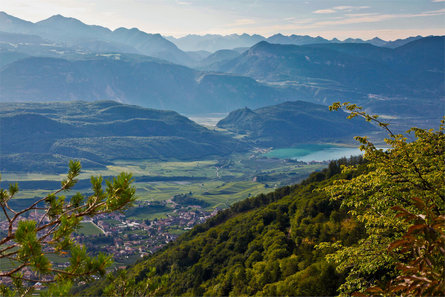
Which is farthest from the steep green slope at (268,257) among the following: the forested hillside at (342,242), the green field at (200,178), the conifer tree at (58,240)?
the green field at (200,178)

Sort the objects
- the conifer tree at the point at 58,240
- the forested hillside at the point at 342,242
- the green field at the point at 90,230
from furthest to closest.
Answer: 1. the green field at the point at 90,230
2. the forested hillside at the point at 342,242
3. the conifer tree at the point at 58,240

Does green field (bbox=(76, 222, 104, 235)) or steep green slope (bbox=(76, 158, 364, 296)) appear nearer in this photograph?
steep green slope (bbox=(76, 158, 364, 296))

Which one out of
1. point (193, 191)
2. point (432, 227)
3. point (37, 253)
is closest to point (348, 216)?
point (432, 227)

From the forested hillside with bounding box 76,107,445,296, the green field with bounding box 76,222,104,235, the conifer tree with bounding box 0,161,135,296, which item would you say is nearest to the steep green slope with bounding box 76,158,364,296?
the forested hillside with bounding box 76,107,445,296

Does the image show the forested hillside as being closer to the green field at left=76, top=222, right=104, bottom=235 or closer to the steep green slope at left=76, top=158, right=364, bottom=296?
the steep green slope at left=76, top=158, right=364, bottom=296

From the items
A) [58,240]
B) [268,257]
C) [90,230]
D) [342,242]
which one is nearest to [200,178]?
[90,230]

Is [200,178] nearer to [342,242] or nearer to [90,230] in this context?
[90,230]

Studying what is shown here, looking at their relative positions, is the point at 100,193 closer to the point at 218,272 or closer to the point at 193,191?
the point at 218,272

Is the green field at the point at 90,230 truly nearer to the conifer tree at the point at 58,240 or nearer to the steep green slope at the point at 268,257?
the steep green slope at the point at 268,257

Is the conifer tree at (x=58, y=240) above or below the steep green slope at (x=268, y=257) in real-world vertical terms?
above
